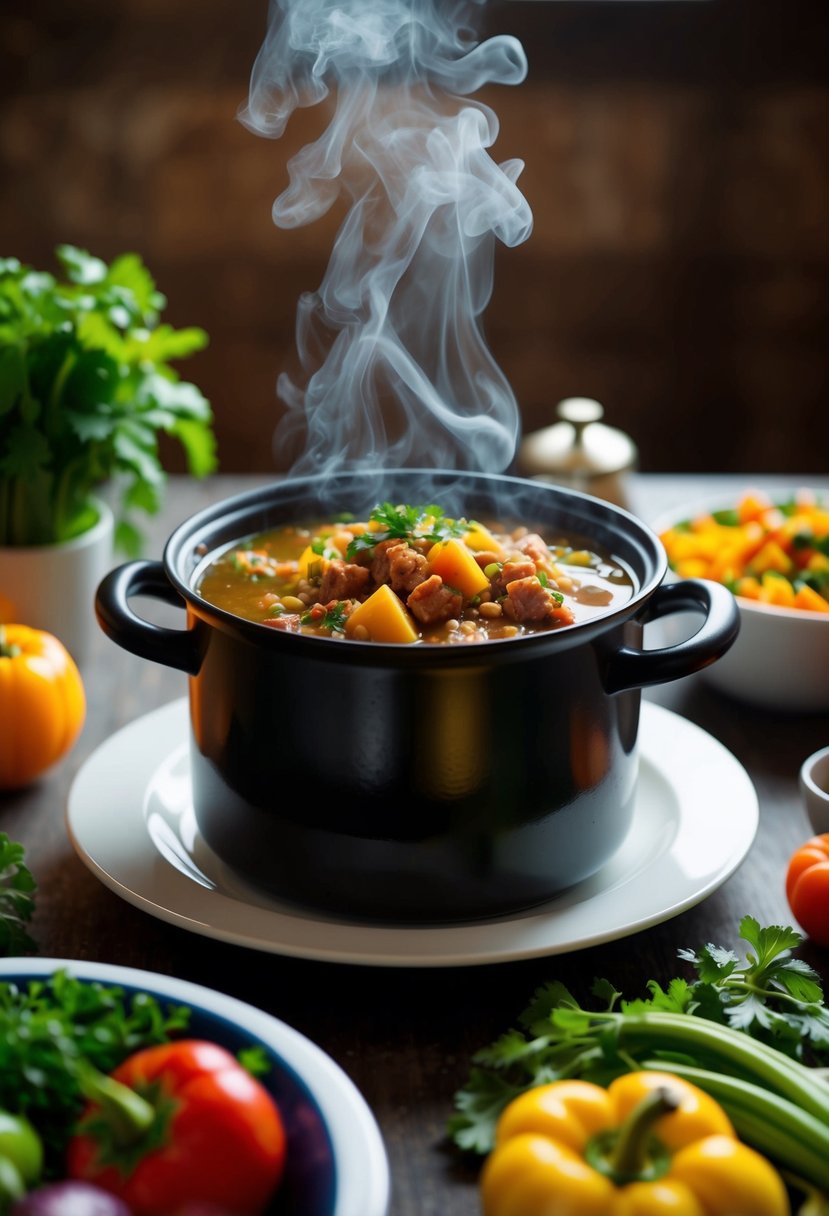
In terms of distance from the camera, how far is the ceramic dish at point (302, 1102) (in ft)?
3.80

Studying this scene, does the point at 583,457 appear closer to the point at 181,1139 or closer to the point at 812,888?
the point at 812,888

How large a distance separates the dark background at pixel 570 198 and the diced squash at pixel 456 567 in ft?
12.6

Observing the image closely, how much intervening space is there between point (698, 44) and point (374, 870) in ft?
14.8

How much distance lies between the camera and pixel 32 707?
6.95 ft

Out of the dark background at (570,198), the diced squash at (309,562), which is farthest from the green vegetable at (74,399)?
the dark background at (570,198)

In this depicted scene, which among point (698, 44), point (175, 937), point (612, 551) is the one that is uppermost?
point (698, 44)

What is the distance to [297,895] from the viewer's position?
168cm

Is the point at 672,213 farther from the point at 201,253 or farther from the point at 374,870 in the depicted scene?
the point at 374,870

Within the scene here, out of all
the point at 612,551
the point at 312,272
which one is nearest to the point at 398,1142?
the point at 612,551

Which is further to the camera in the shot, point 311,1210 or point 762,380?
point 762,380

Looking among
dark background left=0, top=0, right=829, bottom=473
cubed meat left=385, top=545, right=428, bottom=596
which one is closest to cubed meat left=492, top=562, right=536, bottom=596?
cubed meat left=385, top=545, right=428, bottom=596

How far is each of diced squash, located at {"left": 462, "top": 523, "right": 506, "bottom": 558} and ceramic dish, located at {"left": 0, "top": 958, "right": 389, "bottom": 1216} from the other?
0.83 m

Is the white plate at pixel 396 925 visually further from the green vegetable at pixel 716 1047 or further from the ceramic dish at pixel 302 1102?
the ceramic dish at pixel 302 1102

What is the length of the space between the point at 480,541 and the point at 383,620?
281mm
